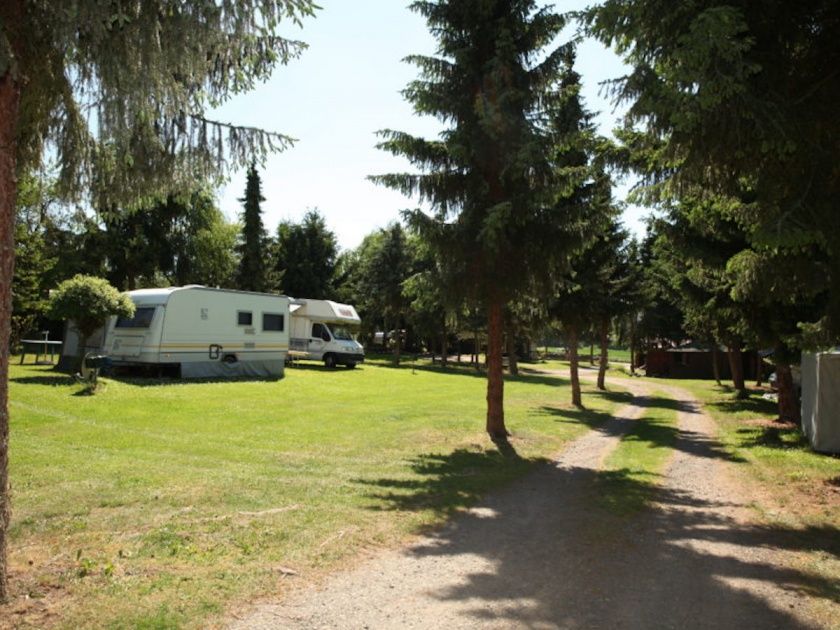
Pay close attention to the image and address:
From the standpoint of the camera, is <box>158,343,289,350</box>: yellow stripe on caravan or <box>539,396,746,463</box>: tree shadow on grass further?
<box>158,343,289,350</box>: yellow stripe on caravan

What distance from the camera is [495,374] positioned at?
12547mm

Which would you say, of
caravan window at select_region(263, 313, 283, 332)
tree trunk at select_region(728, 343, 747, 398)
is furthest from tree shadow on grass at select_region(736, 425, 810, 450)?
caravan window at select_region(263, 313, 283, 332)

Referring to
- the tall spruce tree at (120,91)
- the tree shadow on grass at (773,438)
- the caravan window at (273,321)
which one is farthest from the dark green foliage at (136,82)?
the caravan window at (273,321)

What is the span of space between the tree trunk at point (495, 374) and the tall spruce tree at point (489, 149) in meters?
0.02

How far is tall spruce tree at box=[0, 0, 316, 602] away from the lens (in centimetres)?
413

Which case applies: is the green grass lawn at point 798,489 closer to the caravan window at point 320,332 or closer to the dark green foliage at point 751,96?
the dark green foliage at point 751,96

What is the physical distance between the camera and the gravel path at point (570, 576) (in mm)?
4180

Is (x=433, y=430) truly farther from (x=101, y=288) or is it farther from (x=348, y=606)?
(x=101, y=288)

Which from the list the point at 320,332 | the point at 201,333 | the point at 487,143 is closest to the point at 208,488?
the point at 487,143

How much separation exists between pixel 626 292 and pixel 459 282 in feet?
49.1

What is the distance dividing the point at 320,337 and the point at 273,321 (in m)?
8.13

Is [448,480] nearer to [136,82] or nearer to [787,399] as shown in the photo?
[136,82]

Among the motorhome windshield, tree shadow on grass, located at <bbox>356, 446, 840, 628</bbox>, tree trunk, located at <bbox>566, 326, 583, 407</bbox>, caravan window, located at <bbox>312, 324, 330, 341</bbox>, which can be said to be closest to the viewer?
tree shadow on grass, located at <bbox>356, 446, 840, 628</bbox>

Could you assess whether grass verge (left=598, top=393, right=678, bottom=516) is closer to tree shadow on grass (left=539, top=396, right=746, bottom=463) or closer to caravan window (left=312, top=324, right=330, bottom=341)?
tree shadow on grass (left=539, top=396, right=746, bottom=463)
